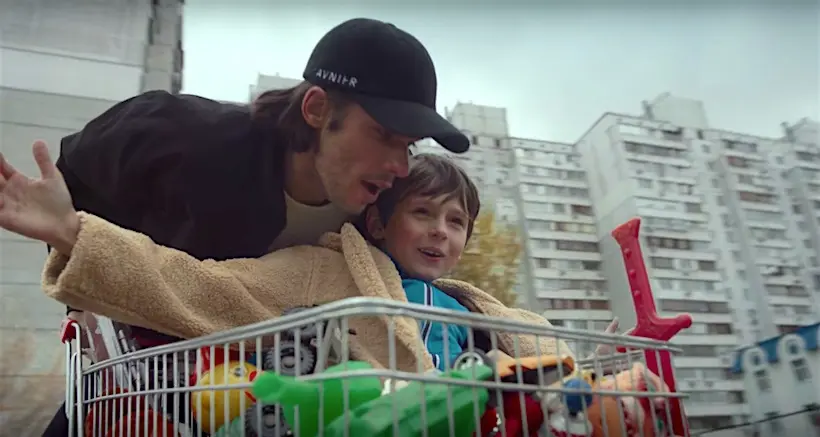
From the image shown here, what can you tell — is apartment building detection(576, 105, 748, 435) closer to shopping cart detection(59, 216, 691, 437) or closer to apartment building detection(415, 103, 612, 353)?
apartment building detection(415, 103, 612, 353)

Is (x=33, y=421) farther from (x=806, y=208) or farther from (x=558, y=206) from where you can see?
(x=806, y=208)

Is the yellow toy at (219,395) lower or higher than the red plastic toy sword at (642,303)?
lower

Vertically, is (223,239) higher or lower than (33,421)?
higher

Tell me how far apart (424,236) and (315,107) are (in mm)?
188

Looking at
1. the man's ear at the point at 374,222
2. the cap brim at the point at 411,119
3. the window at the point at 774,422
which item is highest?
the cap brim at the point at 411,119

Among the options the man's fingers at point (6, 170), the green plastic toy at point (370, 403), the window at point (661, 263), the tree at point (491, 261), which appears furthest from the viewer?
the window at point (661, 263)

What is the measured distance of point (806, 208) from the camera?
1.46 meters

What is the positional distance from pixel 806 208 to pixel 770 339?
0.37 metres

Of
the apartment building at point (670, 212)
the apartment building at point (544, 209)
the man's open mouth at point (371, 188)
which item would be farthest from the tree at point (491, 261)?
the man's open mouth at point (371, 188)

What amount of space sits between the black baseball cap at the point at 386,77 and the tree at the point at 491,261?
372 millimetres

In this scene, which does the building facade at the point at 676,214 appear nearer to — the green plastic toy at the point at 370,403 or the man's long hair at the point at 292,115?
the man's long hair at the point at 292,115

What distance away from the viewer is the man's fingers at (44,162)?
0.45 metres

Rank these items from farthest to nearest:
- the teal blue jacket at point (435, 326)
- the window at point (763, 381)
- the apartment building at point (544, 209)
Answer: the apartment building at point (544, 209) → the window at point (763, 381) → the teal blue jacket at point (435, 326)

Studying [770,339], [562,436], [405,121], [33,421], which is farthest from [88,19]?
[770,339]
